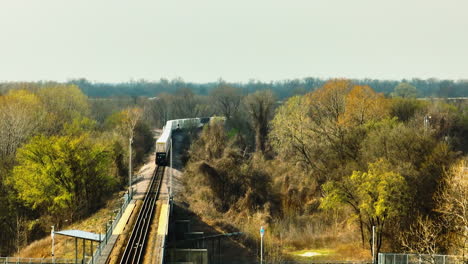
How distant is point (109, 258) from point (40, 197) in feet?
82.0

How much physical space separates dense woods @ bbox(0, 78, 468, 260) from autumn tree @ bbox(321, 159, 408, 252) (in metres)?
0.10

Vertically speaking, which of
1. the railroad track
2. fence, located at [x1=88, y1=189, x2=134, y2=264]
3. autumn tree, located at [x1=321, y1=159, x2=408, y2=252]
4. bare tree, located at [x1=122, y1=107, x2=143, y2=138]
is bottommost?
the railroad track

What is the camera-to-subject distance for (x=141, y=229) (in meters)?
45.3

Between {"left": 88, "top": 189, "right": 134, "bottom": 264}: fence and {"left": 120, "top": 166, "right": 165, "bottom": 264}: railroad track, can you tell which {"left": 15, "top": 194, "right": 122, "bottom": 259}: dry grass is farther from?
{"left": 120, "top": 166, "right": 165, "bottom": 264}: railroad track

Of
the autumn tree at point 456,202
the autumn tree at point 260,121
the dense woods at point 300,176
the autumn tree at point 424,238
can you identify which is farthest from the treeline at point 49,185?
the autumn tree at point 260,121

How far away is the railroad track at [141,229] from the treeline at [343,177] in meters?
4.02

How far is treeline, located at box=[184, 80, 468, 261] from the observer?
1881 inches

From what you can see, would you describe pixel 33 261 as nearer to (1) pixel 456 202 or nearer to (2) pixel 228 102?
(1) pixel 456 202

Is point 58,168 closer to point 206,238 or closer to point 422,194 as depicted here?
point 206,238

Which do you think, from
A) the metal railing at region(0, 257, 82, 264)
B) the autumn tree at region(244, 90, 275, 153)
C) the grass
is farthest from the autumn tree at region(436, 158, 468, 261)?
the autumn tree at region(244, 90, 275, 153)

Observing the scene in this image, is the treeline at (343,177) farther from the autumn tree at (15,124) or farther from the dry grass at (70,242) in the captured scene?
the autumn tree at (15,124)

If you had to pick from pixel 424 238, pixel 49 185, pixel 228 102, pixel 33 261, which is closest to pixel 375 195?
pixel 424 238

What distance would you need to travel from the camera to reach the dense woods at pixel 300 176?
49.0 m

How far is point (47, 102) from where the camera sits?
4035 inches
